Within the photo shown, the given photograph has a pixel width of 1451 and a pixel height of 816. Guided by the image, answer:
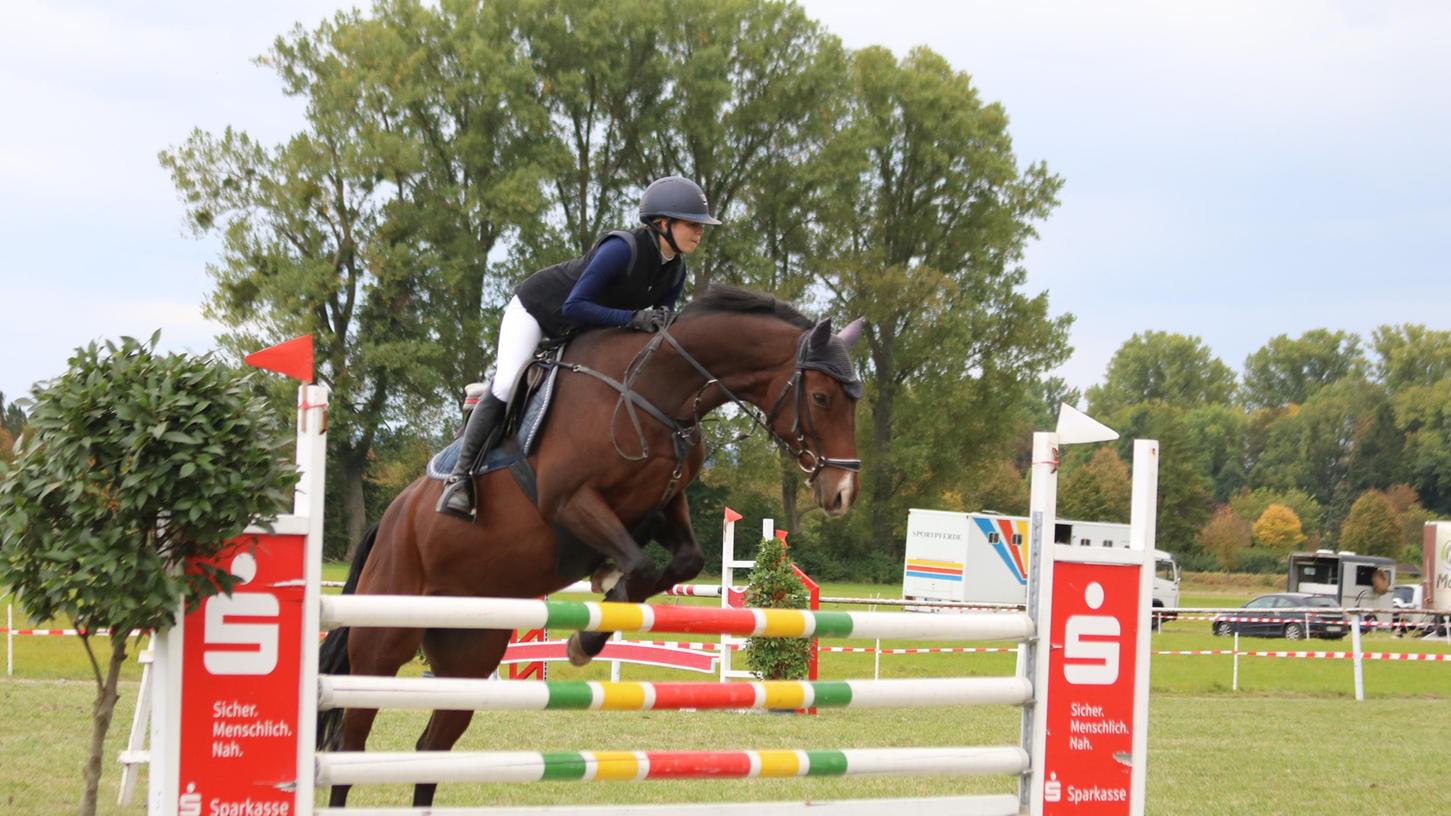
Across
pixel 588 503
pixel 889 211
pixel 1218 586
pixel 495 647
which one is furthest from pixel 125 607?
pixel 1218 586

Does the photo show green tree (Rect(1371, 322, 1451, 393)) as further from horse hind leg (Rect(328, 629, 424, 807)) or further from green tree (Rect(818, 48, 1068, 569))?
horse hind leg (Rect(328, 629, 424, 807))

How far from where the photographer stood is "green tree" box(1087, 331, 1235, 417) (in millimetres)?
91000

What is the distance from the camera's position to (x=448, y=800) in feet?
18.6

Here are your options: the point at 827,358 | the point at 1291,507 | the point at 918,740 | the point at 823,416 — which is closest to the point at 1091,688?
the point at 823,416

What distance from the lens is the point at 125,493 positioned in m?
2.66

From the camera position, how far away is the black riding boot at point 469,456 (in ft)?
14.5

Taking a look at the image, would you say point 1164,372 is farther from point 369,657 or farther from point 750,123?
point 369,657

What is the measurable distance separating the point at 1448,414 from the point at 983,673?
67207 mm

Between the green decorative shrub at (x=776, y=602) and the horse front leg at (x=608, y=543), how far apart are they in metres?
6.37

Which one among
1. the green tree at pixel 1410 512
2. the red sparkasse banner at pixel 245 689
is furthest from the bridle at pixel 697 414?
the green tree at pixel 1410 512

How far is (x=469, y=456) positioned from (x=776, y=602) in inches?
261

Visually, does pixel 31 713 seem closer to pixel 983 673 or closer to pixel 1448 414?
pixel 983 673

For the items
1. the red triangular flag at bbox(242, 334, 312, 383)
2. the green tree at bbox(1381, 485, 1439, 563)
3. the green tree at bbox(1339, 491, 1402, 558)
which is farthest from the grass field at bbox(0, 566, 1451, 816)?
the green tree at bbox(1381, 485, 1439, 563)

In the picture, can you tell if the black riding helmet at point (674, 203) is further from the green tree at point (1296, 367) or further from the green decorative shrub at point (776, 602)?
the green tree at point (1296, 367)
